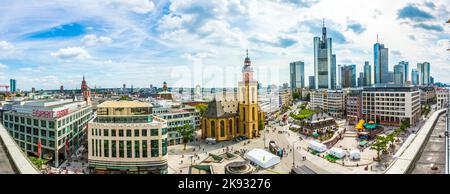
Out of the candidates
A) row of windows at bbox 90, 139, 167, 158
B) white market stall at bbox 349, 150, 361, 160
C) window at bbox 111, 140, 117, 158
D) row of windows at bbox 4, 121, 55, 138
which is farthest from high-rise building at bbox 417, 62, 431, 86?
row of windows at bbox 4, 121, 55, 138

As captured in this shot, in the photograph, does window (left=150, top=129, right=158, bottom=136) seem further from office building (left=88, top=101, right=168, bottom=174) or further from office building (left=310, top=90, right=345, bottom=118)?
office building (left=310, top=90, right=345, bottom=118)

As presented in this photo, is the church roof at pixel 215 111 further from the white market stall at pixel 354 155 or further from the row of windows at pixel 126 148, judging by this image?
the white market stall at pixel 354 155

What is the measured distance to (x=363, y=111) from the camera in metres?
19.8

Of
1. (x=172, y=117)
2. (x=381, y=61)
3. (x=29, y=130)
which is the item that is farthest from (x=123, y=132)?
(x=381, y=61)

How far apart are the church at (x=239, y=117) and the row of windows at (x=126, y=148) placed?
6568 mm

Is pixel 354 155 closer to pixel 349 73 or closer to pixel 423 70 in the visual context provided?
pixel 349 73

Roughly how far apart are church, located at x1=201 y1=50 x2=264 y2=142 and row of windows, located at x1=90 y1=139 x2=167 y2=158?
6568 millimetres

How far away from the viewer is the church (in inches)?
583

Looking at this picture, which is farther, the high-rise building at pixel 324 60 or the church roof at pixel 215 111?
the church roof at pixel 215 111

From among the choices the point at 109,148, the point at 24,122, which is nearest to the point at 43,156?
the point at 24,122

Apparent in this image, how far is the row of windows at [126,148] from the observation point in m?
7.93

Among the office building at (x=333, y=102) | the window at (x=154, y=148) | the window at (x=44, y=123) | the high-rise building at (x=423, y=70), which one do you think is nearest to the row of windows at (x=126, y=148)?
the window at (x=154, y=148)
